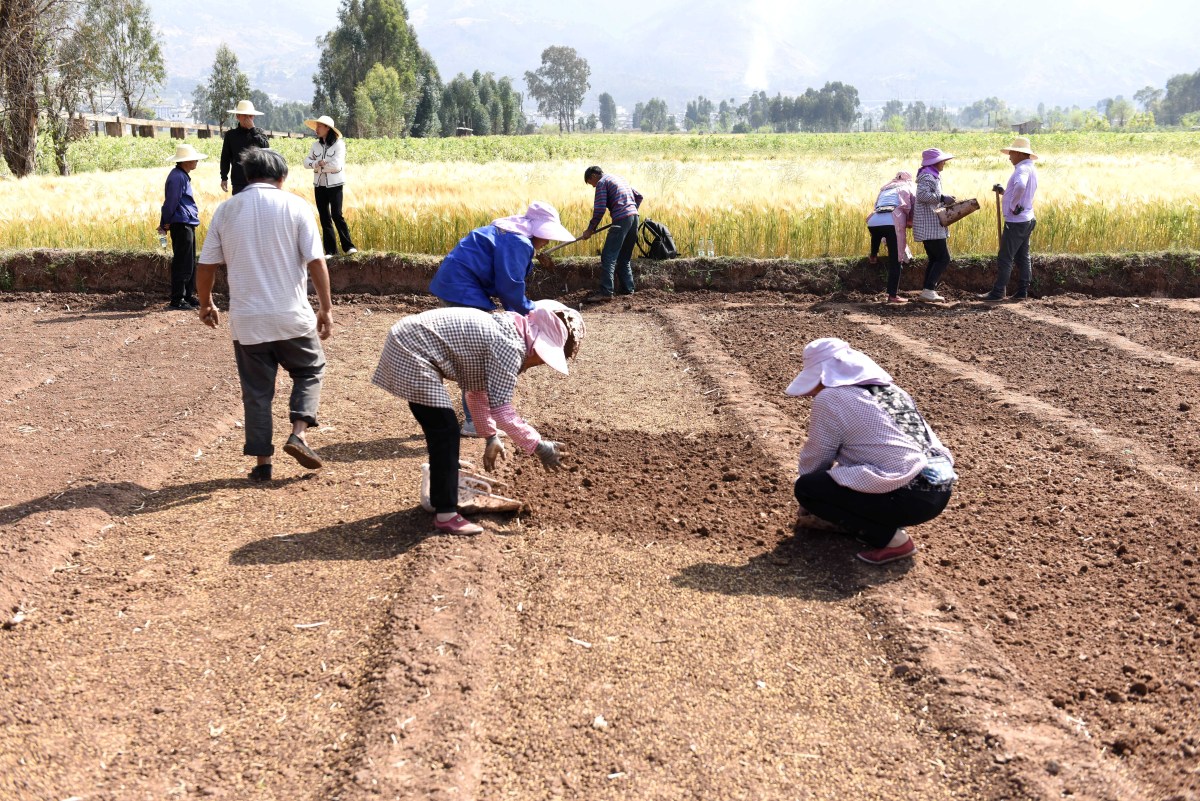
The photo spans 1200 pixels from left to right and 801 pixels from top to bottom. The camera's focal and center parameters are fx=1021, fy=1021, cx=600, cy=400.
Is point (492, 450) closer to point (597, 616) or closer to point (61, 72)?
point (597, 616)

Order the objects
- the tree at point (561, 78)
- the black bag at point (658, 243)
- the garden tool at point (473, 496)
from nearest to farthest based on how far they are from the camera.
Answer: the garden tool at point (473, 496)
the black bag at point (658, 243)
the tree at point (561, 78)

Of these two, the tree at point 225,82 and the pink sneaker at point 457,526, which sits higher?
the tree at point 225,82

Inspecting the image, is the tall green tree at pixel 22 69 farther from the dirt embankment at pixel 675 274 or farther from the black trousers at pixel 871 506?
the black trousers at pixel 871 506

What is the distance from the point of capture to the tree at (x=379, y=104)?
6588cm

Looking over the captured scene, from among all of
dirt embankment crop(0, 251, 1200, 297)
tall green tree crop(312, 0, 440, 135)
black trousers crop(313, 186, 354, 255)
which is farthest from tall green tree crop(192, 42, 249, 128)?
black trousers crop(313, 186, 354, 255)

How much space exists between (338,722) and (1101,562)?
339 cm

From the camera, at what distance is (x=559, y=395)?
7.79 meters

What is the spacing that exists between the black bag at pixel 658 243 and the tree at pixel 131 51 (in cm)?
4092

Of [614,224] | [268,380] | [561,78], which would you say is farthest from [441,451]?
[561,78]

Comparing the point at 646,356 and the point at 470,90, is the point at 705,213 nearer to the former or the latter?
the point at 646,356

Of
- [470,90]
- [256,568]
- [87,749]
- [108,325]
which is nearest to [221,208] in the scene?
[256,568]

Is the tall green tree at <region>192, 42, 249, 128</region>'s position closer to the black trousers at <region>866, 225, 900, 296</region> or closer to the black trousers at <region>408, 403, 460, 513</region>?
the black trousers at <region>866, 225, 900, 296</region>

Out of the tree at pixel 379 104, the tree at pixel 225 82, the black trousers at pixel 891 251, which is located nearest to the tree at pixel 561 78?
the tree at pixel 379 104

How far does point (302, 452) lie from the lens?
545 centimetres
